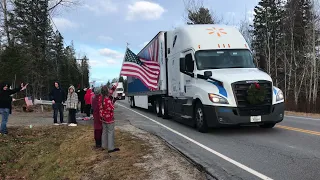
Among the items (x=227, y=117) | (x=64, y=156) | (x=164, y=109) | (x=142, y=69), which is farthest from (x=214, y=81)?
(x=142, y=69)

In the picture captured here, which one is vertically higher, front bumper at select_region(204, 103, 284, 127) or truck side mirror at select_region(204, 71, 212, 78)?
truck side mirror at select_region(204, 71, 212, 78)

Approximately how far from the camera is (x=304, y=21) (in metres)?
41.6

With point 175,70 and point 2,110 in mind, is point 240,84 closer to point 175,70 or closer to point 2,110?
point 175,70

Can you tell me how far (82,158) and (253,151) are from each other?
13.0 feet

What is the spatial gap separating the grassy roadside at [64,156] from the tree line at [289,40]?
26248 mm

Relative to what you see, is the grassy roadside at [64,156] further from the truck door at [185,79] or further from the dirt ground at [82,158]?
the truck door at [185,79]

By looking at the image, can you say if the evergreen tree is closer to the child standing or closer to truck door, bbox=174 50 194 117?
truck door, bbox=174 50 194 117

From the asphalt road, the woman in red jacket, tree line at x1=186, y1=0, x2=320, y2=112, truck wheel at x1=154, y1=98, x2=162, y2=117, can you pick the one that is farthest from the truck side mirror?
tree line at x1=186, y1=0, x2=320, y2=112

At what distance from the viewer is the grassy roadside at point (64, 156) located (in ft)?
22.5

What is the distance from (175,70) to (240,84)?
4.36 metres

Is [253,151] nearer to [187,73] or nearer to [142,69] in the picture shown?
[187,73]

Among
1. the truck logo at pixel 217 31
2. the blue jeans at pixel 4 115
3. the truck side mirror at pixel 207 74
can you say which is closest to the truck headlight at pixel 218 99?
the truck side mirror at pixel 207 74

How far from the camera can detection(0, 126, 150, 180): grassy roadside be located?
687cm

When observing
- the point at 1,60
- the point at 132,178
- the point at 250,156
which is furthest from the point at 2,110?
the point at 1,60
